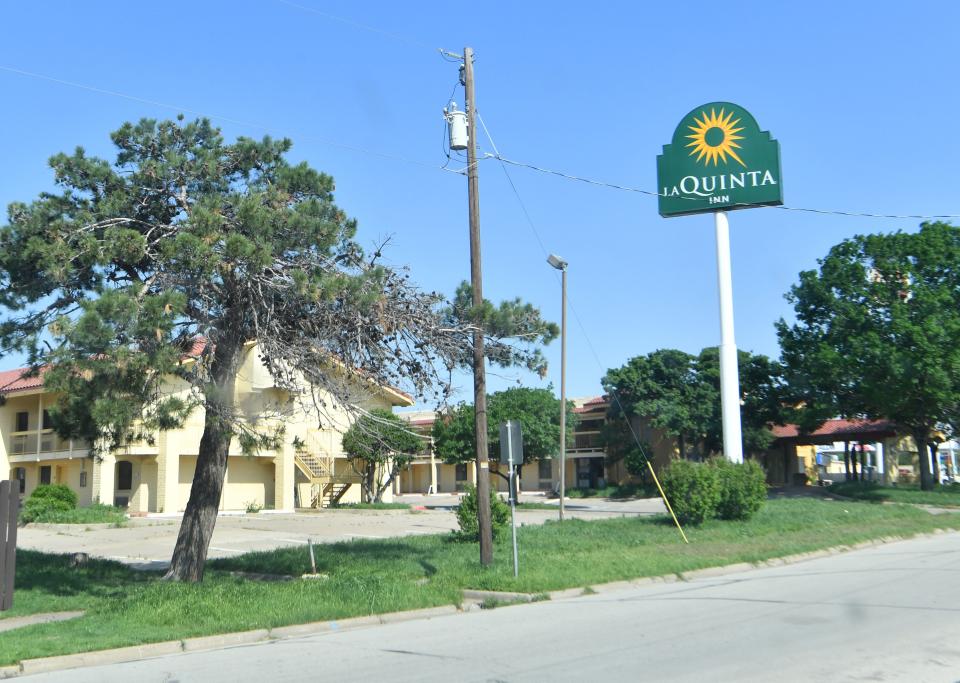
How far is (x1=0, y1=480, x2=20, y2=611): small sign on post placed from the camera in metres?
13.0

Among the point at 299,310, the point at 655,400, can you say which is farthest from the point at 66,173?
the point at 655,400

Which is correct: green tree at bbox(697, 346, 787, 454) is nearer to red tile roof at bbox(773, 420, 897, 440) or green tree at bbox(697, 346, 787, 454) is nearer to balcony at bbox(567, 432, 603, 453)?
→ red tile roof at bbox(773, 420, 897, 440)

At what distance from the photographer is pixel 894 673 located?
7.88 m

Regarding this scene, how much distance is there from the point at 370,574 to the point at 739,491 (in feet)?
40.8

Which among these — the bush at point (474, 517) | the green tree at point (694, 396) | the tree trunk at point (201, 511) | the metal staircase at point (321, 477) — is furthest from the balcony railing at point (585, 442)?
the tree trunk at point (201, 511)

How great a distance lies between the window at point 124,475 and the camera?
40.6m

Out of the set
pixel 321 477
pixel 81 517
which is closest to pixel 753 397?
pixel 321 477

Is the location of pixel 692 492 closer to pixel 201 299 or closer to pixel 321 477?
pixel 201 299

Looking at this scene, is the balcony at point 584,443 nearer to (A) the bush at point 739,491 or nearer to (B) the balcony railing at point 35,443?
(B) the balcony railing at point 35,443

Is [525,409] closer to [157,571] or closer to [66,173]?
[157,571]

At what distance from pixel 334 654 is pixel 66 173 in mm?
9446

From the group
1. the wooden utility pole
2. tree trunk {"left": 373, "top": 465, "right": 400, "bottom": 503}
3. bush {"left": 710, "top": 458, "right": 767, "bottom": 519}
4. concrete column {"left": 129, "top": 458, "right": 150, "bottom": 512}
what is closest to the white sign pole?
bush {"left": 710, "top": 458, "right": 767, "bottom": 519}

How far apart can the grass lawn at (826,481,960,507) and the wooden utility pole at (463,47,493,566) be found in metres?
26.0

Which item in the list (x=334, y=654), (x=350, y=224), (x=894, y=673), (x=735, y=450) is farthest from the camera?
(x=735, y=450)
